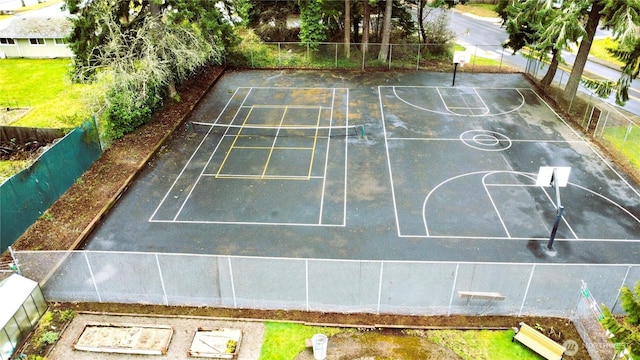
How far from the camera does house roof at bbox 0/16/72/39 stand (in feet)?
123

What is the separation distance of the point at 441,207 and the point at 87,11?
18.6 metres

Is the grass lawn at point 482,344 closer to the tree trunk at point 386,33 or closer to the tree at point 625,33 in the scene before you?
the tree at point 625,33

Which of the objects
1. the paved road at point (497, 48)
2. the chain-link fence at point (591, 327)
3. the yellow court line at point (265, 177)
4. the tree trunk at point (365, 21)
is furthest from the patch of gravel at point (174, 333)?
the tree trunk at point (365, 21)

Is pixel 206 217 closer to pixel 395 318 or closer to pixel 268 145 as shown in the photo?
pixel 268 145

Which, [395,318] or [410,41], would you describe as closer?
[395,318]

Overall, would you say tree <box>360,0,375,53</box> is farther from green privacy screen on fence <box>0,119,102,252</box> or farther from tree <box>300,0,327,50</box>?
green privacy screen on fence <box>0,119,102,252</box>

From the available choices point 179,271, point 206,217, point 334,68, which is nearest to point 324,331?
point 179,271

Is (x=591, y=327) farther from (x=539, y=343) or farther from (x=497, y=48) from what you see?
(x=497, y=48)

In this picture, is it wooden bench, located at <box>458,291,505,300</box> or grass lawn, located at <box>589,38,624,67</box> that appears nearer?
wooden bench, located at <box>458,291,505,300</box>

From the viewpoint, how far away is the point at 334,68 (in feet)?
110

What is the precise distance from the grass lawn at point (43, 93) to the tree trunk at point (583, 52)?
25.4 m

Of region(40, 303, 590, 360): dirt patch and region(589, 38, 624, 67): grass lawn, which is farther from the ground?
region(589, 38, 624, 67): grass lawn

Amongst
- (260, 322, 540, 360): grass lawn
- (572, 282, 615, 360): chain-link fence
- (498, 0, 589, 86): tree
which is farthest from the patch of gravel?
(498, 0, 589, 86): tree

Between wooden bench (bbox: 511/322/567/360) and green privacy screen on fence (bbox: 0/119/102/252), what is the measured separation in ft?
53.7
